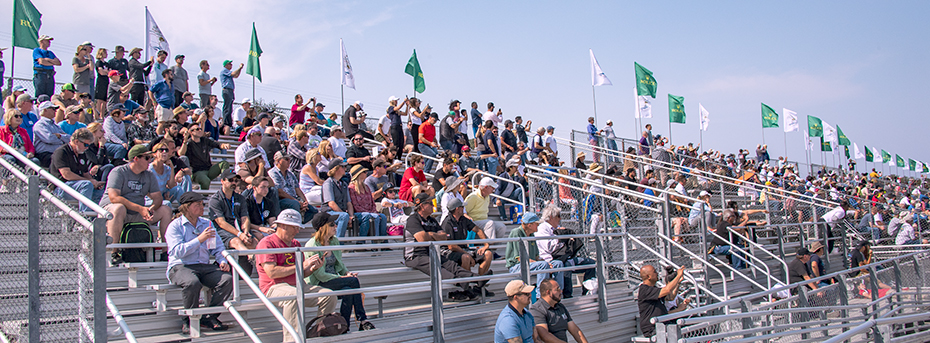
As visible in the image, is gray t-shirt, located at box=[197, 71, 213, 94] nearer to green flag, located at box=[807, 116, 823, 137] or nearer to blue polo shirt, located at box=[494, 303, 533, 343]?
blue polo shirt, located at box=[494, 303, 533, 343]

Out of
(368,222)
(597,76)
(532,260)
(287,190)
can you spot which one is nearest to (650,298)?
(532,260)

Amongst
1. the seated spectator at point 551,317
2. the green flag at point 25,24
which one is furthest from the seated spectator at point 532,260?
the green flag at point 25,24

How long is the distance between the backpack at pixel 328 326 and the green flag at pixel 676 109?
23.1 metres

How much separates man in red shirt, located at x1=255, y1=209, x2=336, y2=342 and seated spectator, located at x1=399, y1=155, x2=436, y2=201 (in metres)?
4.32

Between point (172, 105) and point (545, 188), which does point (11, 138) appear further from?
point (545, 188)

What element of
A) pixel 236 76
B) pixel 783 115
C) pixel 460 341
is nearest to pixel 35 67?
pixel 236 76

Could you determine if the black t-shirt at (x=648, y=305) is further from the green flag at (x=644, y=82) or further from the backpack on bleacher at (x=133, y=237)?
the green flag at (x=644, y=82)

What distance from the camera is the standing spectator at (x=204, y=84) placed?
15.1m

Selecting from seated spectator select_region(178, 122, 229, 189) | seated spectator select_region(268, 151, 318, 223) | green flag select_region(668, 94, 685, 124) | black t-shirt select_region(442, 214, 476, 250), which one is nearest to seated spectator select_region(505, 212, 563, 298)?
black t-shirt select_region(442, 214, 476, 250)

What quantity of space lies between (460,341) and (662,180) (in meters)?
14.2

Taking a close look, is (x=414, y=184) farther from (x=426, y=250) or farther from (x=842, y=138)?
(x=842, y=138)

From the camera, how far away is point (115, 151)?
29.9 ft

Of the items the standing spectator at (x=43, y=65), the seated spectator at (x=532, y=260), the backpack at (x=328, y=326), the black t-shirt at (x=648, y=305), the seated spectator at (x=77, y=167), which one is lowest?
the black t-shirt at (x=648, y=305)

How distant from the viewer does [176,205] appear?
8578 mm
